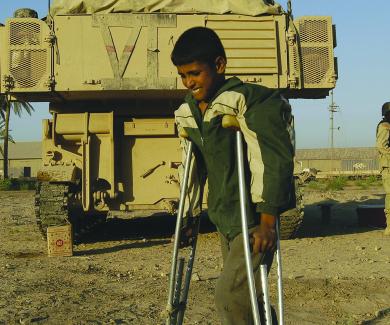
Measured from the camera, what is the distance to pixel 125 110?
991cm

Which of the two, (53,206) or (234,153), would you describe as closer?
(234,153)

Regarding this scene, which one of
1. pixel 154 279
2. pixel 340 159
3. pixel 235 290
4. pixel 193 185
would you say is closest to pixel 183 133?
pixel 193 185

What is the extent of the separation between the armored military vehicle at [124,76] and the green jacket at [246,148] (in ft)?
19.0

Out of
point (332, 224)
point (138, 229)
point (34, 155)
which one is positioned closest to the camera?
point (138, 229)

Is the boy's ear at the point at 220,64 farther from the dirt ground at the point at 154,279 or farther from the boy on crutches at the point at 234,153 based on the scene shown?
the dirt ground at the point at 154,279

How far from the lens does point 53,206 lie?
9281 millimetres

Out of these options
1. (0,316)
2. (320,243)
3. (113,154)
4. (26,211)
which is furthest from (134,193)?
(26,211)

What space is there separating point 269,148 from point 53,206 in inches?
266

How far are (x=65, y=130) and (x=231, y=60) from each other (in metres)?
2.56

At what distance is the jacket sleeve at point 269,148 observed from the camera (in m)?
2.93

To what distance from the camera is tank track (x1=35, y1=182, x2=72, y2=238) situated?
9.27 metres

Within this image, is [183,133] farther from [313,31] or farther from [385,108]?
[385,108]

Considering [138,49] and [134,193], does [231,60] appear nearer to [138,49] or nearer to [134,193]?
[138,49]

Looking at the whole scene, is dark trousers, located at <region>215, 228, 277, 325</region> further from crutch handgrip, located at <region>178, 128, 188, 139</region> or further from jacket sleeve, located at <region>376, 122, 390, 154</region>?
jacket sleeve, located at <region>376, 122, 390, 154</region>
